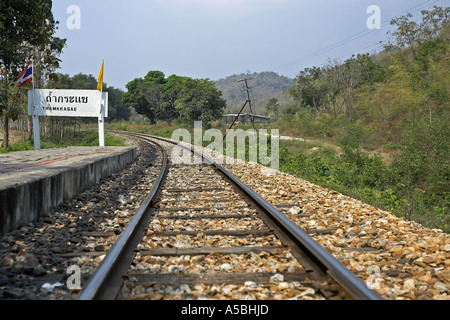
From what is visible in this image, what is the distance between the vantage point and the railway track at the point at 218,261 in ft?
8.74

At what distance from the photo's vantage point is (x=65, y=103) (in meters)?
16.0

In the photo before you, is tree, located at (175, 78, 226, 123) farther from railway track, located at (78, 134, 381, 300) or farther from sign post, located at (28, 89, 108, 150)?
railway track, located at (78, 134, 381, 300)

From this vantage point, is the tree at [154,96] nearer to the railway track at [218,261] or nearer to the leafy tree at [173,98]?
the leafy tree at [173,98]

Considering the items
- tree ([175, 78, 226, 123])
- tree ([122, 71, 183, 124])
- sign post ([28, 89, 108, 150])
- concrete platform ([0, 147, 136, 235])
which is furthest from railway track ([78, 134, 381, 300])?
tree ([122, 71, 183, 124])

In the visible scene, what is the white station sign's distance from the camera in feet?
51.3

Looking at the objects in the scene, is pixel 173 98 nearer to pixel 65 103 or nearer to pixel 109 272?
pixel 65 103

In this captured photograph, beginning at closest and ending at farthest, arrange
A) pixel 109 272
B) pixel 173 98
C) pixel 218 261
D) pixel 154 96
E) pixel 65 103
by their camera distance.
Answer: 1. pixel 109 272
2. pixel 218 261
3. pixel 65 103
4. pixel 173 98
5. pixel 154 96

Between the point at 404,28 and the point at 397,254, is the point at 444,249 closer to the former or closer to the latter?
the point at 397,254

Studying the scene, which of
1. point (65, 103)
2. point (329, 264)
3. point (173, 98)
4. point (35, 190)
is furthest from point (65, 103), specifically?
point (173, 98)

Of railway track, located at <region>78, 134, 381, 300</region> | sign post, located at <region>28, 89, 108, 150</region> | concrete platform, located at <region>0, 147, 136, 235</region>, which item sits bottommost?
railway track, located at <region>78, 134, 381, 300</region>

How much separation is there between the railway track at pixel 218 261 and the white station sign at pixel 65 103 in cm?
1197

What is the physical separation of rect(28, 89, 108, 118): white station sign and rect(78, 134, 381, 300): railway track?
12.0 m

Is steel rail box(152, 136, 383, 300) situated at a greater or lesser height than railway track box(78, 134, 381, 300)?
greater
